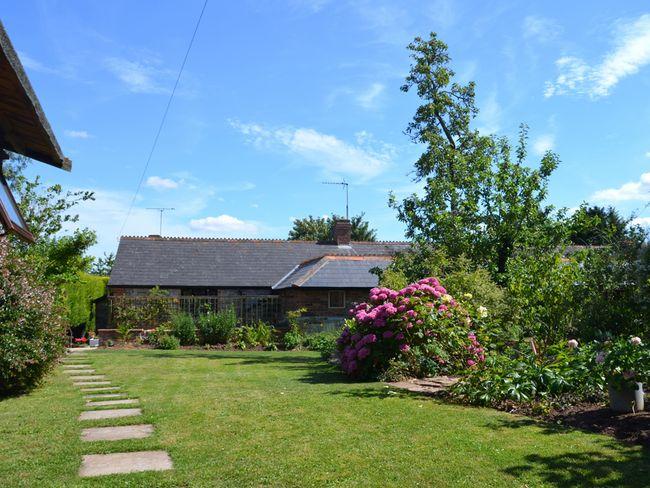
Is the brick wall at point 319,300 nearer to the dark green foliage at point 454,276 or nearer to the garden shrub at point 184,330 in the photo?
the garden shrub at point 184,330

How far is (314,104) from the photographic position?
504 inches

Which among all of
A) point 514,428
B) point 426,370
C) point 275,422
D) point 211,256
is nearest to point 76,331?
point 211,256

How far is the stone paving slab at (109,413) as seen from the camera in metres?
6.73

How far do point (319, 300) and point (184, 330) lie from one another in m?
5.88

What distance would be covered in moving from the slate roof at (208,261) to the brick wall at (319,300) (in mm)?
1811

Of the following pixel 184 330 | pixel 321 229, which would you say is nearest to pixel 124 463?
pixel 184 330

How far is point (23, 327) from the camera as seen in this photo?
8.37 m

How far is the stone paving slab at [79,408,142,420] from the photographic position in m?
6.73

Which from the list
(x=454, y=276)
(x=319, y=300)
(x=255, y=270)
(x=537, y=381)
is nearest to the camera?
(x=537, y=381)

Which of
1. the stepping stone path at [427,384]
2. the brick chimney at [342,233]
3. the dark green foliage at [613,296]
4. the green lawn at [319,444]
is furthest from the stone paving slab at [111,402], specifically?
the brick chimney at [342,233]

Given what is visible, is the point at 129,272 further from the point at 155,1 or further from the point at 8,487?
the point at 8,487

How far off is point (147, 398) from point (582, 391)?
19.2 feet

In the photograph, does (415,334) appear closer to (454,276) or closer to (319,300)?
(454,276)

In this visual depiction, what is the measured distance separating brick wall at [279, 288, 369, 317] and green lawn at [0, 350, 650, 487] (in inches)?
581
